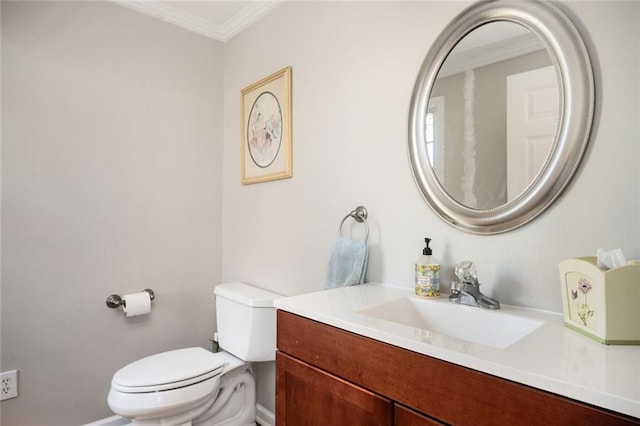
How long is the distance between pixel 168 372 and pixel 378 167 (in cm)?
126

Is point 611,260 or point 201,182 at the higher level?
point 201,182

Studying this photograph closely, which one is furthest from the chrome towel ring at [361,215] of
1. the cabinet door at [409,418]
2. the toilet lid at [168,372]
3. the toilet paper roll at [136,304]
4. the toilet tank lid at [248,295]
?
the toilet paper roll at [136,304]

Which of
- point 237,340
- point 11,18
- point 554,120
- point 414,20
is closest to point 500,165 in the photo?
point 554,120

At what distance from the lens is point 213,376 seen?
1.66m

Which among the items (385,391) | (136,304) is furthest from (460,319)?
(136,304)

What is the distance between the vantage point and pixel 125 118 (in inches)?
79.2

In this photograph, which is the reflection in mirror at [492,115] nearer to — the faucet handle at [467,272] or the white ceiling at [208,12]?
the faucet handle at [467,272]

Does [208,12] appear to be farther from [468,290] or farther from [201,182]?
[468,290]

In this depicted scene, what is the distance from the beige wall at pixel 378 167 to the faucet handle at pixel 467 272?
0.06m

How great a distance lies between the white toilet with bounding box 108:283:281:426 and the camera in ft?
4.90

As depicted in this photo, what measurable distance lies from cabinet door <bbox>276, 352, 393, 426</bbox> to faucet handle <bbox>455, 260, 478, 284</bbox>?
44 cm

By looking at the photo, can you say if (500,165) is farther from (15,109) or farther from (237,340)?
(15,109)

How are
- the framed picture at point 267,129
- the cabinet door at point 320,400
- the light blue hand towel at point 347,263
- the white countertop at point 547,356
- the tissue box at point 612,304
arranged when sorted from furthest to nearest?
the framed picture at point 267,129, the light blue hand towel at point 347,263, the cabinet door at point 320,400, the tissue box at point 612,304, the white countertop at point 547,356

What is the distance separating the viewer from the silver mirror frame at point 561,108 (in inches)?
37.0
